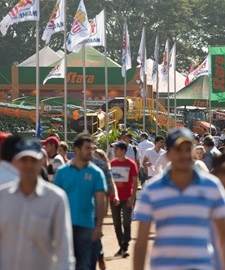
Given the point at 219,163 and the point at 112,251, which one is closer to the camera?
the point at 219,163

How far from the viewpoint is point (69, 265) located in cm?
651

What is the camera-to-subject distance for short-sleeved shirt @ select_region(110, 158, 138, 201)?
49.7ft

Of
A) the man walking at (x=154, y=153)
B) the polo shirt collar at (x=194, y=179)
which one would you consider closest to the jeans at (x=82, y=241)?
the polo shirt collar at (x=194, y=179)

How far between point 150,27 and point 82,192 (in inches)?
3454

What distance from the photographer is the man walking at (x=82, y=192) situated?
1036 centimetres

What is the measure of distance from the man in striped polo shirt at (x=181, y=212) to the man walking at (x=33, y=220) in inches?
24.7

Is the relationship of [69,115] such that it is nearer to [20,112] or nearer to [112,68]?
[20,112]

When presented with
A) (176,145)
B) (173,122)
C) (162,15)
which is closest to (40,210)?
(176,145)

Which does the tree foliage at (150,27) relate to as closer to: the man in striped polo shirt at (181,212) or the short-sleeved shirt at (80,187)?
the short-sleeved shirt at (80,187)

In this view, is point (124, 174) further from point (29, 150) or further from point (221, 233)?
point (29, 150)

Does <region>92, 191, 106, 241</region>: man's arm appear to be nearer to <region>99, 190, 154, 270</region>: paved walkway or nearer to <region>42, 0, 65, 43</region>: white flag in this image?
<region>99, 190, 154, 270</region>: paved walkway

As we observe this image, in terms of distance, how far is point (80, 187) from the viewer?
34.0ft

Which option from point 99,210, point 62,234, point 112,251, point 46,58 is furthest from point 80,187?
point 46,58

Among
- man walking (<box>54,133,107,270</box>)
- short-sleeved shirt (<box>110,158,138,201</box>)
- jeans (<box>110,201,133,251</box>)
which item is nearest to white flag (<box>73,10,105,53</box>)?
jeans (<box>110,201,133,251</box>)
